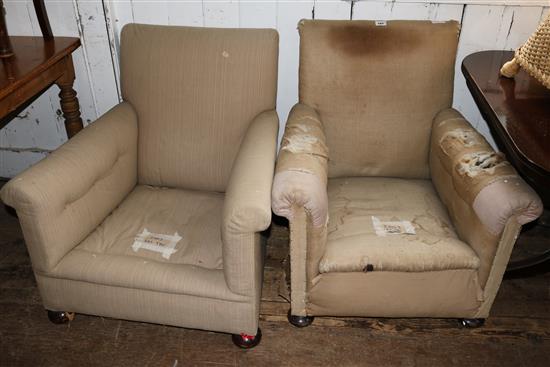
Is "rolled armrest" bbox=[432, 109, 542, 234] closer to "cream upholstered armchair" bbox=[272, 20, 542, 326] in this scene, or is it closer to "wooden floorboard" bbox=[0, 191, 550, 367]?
"cream upholstered armchair" bbox=[272, 20, 542, 326]

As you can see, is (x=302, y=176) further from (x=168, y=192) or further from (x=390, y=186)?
(x=168, y=192)

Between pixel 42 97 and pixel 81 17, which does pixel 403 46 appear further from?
pixel 42 97

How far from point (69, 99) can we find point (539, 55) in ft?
5.67

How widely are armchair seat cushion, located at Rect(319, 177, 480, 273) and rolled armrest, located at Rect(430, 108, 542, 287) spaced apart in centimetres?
5

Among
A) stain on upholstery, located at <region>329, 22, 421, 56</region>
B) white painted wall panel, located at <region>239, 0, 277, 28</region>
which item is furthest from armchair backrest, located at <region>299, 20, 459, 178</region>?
white painted wall panel, located at <region>239, 0, 277, 28</region>

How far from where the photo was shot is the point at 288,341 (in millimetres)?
1646

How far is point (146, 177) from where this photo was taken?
1.87m

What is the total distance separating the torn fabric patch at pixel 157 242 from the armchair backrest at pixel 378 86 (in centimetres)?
68

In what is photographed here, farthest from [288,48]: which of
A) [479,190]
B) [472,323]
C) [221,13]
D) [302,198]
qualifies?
[472,323]

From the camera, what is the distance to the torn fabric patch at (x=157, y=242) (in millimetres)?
1541

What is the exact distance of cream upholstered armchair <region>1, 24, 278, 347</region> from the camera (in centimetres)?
140

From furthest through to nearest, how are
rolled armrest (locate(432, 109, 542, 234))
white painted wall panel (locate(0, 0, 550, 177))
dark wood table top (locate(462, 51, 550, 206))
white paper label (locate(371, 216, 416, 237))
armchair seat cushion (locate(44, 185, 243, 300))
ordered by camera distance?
white painted wall panel (locate(0, 0, 550, 177)), white paper label (locate(371, 216, 416, 237)), armchair seat cushion (locate(44, 185, 243, 300)), rolled armrest (locate(432, 109, 542, 234)), dark wood table top (locate(462, 51, 550, 206))

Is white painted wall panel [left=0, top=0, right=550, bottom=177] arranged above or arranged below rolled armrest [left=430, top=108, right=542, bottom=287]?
above

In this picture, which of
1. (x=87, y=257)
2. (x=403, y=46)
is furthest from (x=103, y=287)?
(x=403, y=46)
